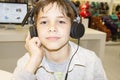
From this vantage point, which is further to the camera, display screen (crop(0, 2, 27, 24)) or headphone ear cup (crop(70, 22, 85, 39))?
display screen (crop(0, 2, 27, 24))

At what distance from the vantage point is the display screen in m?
2.85

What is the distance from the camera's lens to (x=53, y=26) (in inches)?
41.5

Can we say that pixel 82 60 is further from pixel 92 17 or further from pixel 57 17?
pixel 92 17

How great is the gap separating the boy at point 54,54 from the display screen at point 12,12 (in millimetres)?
1724

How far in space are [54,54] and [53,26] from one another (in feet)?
0.66

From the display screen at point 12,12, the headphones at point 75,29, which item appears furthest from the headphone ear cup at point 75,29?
the display screen at point 12,12

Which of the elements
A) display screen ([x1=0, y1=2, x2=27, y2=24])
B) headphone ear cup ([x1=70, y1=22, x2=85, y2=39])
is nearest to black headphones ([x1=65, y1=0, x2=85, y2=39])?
headphone ear cup ([x1=70, y1=22, x2=85, y2=39])

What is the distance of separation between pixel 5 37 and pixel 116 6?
4.20 metres

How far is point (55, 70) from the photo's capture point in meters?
1.17

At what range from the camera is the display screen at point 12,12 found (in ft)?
9.34

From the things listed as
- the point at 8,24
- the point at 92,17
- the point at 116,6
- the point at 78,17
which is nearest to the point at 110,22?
the point at 92,17

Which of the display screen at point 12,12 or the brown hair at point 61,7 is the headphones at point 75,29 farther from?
the display screen at point 12,12

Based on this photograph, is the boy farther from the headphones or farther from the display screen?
the display screen

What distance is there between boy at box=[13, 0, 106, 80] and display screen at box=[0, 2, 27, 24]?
1.72m
